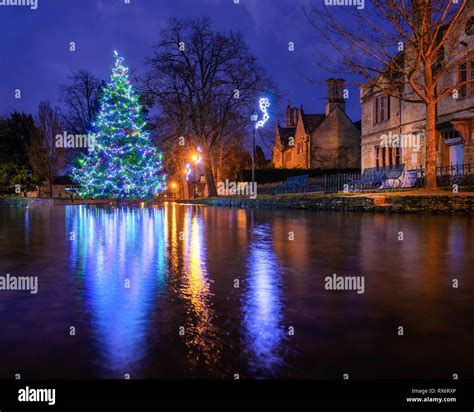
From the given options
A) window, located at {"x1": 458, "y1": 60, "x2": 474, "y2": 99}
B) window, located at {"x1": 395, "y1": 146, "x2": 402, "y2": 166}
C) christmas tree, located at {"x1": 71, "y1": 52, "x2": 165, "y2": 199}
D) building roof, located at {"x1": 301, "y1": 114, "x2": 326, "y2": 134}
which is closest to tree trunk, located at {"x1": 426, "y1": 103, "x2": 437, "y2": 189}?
window, located at {"x1": 458, "y1": 60, "x2": 474, "y2": 99}

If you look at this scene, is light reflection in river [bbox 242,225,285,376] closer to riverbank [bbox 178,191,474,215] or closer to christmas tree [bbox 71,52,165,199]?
riverbank [bbox 178,191,474,215]

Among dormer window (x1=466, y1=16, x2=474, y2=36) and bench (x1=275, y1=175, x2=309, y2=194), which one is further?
bench (x1=275, y1=175, x2=309, y2=194)

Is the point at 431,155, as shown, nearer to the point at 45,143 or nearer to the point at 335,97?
the point at 335,97

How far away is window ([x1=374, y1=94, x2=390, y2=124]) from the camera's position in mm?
36000

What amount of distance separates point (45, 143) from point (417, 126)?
4304 centimetres

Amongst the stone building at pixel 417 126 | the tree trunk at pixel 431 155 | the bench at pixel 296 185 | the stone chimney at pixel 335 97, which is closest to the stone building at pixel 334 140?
the stone chimney at pixel 335 97

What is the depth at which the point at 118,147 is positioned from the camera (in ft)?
125

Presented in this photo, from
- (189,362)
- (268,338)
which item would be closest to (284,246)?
(268,338)

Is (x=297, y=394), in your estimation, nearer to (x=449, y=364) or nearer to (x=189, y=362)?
(x=189, y=362)

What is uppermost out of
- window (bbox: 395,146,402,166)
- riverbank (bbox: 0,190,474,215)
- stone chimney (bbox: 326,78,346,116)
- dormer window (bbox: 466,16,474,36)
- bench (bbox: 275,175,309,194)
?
stone chimney (bbox: 326,78,346,116)

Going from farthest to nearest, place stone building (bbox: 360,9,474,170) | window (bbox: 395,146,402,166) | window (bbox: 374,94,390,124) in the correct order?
1. window (bbox: 374,94,390,124)
2. window (bbox: 395,146,402,166)
3. stone building (bbox: 360,9,474,170)

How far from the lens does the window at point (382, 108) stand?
118 feet

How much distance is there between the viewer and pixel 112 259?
7.09m

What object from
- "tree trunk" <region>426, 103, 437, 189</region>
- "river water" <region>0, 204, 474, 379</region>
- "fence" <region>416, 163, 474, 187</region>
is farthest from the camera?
"fence" <region>416, 163, 474, 187</region>
